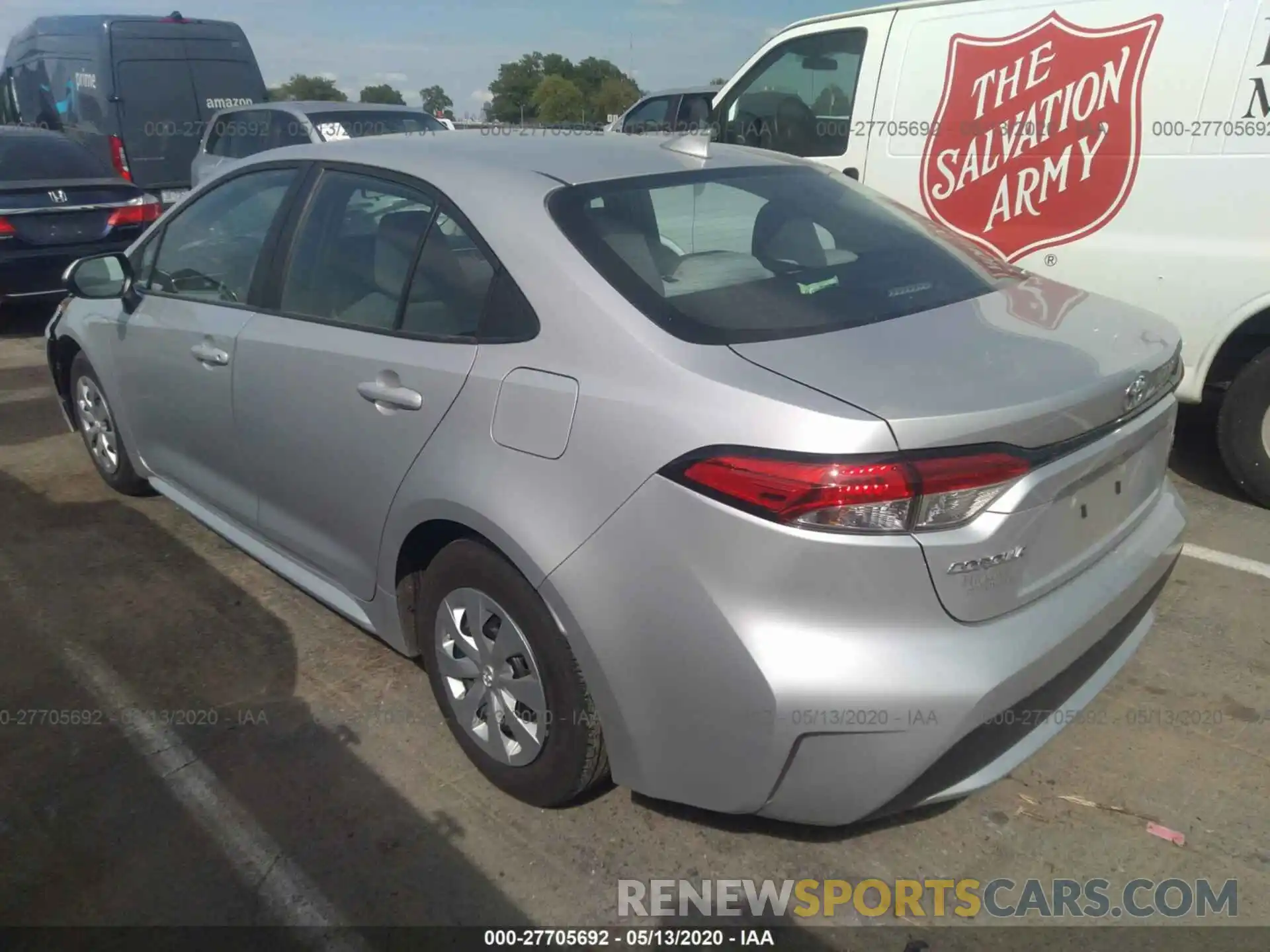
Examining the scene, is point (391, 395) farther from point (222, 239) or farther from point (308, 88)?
point (308, 88)

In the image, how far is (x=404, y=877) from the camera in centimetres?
243

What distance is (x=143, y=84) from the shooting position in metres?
11.8

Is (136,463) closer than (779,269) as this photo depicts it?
No

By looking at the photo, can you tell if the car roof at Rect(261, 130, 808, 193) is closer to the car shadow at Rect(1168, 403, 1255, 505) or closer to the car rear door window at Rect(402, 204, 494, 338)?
the car rear door window at Rect(402, 204, 494, 338)

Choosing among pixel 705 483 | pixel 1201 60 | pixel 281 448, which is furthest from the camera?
pixel 1201 60

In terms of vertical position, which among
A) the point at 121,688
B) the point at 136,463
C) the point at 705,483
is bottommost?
the point at 121,688

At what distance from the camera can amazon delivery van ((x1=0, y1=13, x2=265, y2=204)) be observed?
38.1ft

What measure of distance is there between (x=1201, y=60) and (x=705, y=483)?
3467 millimetres

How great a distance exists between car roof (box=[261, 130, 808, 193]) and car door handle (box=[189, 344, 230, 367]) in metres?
0.69

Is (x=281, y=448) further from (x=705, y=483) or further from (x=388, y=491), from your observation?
(x=705, y=483)

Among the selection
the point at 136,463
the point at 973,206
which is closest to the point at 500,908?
the point at 136,463

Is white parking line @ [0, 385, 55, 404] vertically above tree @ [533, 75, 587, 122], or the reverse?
tree @ [533, 75, 587, 122]

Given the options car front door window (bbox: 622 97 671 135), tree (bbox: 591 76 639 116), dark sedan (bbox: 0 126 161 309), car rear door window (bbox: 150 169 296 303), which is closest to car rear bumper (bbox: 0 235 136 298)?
dark sedan (bbox: 0 126 161 309)

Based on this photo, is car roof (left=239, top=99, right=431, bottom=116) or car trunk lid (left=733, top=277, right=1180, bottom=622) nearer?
car trunk lid (left=733, top=277, right=1180, bottom=622)
